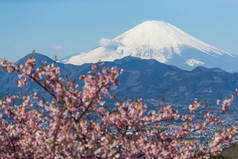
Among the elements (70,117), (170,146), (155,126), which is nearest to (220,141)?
(170,146)

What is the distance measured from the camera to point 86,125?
10977mm

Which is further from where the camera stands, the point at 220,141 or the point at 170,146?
the point at 170,146

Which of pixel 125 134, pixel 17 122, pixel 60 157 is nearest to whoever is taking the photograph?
pixel 60 157

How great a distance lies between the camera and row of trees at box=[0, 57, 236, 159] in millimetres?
9492

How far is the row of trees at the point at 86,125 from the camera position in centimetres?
949

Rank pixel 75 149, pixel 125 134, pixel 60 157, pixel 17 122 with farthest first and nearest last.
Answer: pixel 17 122, pixel 125 134, pixel 60 157, pixel 75 149

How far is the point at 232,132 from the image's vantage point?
1095 cm

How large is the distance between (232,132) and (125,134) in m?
3.47

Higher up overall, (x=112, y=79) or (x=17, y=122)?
(x=112, y=79)

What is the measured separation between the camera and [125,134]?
1196 centimetres

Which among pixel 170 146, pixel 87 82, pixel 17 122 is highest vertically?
pixel 87 82

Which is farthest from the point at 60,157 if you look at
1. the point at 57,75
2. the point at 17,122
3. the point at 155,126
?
the point at 155,126

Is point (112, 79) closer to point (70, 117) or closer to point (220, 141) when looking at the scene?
point (70, 117)

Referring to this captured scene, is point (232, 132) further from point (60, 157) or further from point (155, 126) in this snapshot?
point (60, 157)
